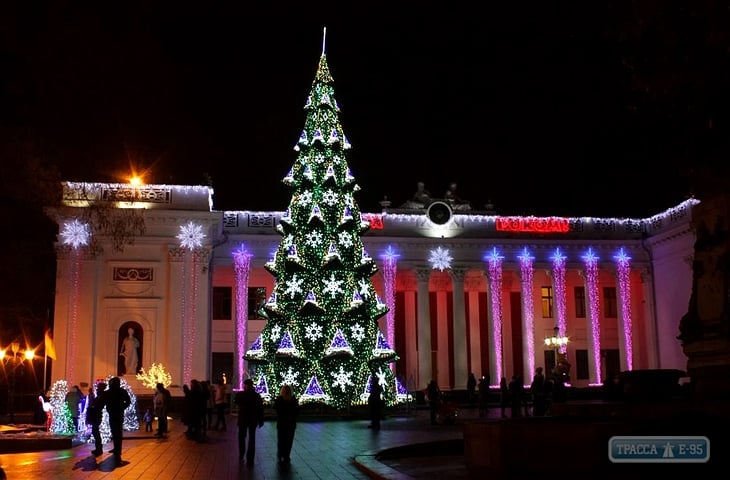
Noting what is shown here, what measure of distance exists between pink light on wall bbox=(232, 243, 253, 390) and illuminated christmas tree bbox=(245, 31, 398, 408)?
10784 mm

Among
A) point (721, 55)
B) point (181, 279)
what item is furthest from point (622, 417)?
point (181, 279)

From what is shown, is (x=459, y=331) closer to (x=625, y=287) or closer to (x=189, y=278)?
(x=625, y=287)

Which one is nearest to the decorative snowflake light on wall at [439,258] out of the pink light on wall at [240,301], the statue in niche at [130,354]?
the pink light on wall at [240,301]

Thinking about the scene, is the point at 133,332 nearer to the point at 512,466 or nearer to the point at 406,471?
the point at 406,471

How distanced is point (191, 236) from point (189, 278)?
205cm

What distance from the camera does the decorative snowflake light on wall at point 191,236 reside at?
3981 cm

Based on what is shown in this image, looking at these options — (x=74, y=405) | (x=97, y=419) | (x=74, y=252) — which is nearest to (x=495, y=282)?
(x=74, y=252)

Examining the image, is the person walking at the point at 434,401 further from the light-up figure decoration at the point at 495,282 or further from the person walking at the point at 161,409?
the light-up figure decoration at the point at 495,282

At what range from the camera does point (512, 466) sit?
10688mm

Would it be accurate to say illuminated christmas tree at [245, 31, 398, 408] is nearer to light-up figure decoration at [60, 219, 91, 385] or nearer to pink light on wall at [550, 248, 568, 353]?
light-up figure decoration at [60, 219, 91, 385]

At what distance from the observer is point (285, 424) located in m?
14.7

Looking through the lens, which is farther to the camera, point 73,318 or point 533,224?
point 533,224

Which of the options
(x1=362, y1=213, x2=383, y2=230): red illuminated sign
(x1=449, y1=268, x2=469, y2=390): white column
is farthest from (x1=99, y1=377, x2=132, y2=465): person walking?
(x1=449, y1=268, x2=469, y2=390): white column

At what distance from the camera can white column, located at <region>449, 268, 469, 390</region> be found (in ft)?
148
